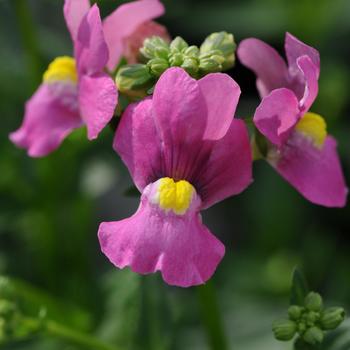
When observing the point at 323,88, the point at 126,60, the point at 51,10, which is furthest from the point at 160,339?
the point at 51,10

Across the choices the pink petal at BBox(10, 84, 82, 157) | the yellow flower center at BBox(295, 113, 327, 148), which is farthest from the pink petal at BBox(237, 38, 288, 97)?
the pink petal at BBox(10, 84, 82, 157)

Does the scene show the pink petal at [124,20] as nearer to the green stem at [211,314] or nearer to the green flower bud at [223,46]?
the green flower bud at [223,46]

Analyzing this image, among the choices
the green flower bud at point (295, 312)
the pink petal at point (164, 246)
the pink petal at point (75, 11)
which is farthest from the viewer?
the pink petal at point (75, 11)

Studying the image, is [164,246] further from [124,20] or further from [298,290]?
[124,20]

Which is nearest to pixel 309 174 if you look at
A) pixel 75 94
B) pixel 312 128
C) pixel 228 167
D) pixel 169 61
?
pixel 312 128

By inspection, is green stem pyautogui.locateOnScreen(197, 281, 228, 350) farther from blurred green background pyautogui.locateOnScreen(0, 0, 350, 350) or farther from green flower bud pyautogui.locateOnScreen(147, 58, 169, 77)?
green flower bud pyautogui.locateOnScreen(147, 58, 169, 77)

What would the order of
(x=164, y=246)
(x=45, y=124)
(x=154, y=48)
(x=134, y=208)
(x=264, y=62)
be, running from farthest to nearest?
(x=134, y=208)
(x=45, y=124)
(x=264, y=62)
(x=154, y=48)
(x=164, y=246)

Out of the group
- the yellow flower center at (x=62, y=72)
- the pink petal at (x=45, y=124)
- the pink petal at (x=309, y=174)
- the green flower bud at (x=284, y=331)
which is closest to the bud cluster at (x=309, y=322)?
the green flower bud at (x=284, y=331)
